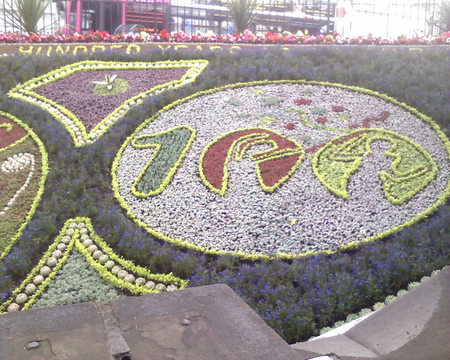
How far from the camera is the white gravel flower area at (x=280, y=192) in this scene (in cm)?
749

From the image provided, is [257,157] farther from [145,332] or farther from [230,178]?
[145,332]

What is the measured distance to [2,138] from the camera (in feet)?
31.5

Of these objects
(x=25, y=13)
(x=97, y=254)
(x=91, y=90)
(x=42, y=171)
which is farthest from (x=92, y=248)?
(x=25, y=13)

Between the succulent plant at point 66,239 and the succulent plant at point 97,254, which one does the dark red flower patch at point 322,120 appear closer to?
the succulent plant at point 97,254

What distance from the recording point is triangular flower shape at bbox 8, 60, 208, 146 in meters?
10.1

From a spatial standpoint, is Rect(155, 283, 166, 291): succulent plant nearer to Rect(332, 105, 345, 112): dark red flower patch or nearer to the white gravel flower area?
the white gravel flower area

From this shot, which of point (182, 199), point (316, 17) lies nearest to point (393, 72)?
point (182, 199)

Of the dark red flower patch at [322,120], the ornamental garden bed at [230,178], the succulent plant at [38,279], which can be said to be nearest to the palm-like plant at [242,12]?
the ornamental garden bed at [230,178]

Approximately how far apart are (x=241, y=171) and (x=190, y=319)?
5181 millimetres

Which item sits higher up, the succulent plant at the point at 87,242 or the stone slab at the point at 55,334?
the stone slab at the point at 55,334

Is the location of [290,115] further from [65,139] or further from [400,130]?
[65,139]

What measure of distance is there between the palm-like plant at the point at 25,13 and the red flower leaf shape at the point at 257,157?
8907mm

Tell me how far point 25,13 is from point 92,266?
1096 centimetres

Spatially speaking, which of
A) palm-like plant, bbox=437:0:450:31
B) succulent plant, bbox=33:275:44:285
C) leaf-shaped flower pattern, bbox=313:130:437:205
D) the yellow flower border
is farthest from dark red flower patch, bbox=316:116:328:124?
palm-like plant, bbox=437:0:450:31
